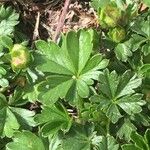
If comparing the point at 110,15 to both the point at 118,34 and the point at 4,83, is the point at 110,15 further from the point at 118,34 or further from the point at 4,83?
the point at 4,83

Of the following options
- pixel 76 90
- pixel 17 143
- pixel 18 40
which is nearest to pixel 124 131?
pixel 76 90

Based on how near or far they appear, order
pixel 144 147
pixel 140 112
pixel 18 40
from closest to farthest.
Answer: pixel 144 147, pixel 140 112, pixel 18 40

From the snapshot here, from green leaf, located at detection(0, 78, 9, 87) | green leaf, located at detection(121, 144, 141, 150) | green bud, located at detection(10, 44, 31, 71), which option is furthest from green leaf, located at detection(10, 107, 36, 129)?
green leaf, located at detection(121, 144, 141, 150)

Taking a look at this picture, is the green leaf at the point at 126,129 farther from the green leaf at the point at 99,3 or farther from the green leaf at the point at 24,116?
the green leaf at the point at 99,3

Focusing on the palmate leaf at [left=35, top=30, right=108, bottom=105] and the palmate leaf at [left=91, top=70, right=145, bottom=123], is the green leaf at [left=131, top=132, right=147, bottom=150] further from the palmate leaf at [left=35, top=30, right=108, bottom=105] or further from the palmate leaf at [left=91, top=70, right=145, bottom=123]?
the palmate leaf at [left=35, top=30, right=108, bottom=105]

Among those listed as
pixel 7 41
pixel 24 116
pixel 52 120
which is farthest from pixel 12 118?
pixel 7 41

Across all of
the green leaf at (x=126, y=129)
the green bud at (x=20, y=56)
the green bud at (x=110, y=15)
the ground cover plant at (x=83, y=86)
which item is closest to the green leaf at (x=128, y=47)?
the ground cover plant at (x=83, y=86)

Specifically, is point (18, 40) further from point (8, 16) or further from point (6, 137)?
point (6, 137)
